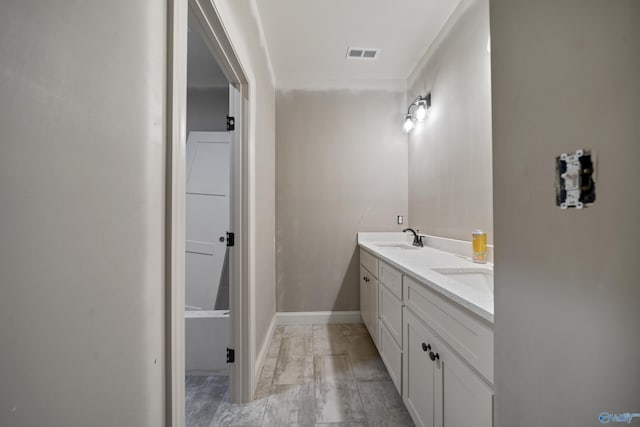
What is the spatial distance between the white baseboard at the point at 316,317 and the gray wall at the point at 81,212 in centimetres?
232

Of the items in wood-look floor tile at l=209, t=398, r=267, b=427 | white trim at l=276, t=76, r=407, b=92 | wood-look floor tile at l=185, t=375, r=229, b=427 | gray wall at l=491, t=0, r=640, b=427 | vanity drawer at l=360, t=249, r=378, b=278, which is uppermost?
white trim at l=276, t=76, r=407, b=92

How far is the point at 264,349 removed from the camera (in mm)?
2189

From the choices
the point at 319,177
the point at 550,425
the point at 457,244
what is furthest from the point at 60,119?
the point at 319,177

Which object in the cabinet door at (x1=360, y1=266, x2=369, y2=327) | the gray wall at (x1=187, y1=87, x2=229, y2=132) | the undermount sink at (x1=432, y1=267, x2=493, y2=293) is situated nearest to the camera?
the undermount sink at (x1=432, y1=267, x2=493, y2=293)

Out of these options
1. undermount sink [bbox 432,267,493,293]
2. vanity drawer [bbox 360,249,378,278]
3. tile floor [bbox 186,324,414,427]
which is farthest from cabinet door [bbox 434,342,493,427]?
vanity drawer [bbox 360,249,378,278]

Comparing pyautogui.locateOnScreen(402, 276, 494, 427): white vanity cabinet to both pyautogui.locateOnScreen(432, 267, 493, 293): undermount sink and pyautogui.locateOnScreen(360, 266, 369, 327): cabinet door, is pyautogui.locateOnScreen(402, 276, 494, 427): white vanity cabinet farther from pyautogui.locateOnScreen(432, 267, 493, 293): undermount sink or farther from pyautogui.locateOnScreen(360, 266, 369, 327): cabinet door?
pyautogui.locateOnScreen(360, 266, 369, 327): cabinet door

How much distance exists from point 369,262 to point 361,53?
1923mm

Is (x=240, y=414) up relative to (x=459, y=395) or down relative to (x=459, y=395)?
down

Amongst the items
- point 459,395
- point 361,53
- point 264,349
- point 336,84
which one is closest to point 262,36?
point 361,53

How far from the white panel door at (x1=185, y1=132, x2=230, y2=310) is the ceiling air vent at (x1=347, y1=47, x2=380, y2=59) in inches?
60.1

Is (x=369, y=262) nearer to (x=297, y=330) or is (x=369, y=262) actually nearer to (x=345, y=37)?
(x=297, y=330)

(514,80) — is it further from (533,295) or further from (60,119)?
(60,119)

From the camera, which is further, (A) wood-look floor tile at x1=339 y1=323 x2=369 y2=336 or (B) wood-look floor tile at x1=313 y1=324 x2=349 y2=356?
(A) wood-look floor tile at x1=339 y1=323 x2=369 y2=336

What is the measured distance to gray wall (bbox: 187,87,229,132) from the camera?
3162 mm
